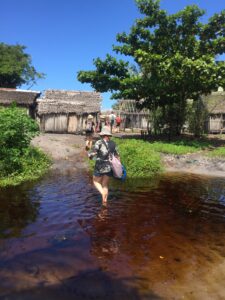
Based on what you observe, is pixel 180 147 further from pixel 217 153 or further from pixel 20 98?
pixel 20 98

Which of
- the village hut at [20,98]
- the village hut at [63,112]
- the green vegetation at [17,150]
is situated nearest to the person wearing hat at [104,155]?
the green vegetation at [17,150]

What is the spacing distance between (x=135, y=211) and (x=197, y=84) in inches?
590

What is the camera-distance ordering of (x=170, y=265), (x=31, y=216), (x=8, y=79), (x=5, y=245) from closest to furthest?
(x=170, y=265), (x=5, y=245), (x=31, y=216), (x=8, y=79)

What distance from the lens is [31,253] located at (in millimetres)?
5758

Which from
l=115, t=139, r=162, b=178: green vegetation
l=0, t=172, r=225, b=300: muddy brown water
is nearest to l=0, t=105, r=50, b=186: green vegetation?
l=0, t=172, r=225, b=300: muddy brown water

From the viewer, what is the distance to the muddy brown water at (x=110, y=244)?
4773 mm

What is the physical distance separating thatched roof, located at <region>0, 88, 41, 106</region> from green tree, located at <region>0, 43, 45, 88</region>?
12627 mm

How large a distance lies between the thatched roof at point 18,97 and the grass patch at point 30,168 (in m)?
15.9

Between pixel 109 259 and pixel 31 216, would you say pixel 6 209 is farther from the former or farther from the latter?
pixel 109 259

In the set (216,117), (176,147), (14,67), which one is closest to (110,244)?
(176,147)

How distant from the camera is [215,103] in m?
33.8

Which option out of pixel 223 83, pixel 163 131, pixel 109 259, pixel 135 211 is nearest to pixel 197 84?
pixel 223 83

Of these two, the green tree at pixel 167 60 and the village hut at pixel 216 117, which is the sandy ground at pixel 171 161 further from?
the village hut at pixel 216 117

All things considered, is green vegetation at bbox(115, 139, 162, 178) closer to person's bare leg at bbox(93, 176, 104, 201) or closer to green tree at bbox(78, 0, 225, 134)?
person's bare leg at bbox(93, 176, 104, 201)
